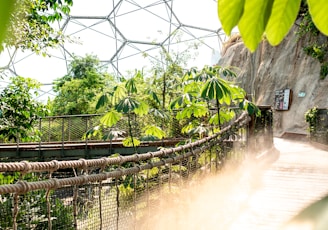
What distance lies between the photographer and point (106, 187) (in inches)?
114

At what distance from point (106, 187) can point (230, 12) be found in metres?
2.81

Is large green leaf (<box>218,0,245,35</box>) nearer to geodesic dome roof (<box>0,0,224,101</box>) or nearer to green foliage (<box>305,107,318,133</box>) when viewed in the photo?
green foliage (<box>305,107,318,133</box>)

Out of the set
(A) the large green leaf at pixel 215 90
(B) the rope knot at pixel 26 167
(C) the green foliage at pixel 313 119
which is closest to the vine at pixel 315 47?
(C) the green foliage at pixel 313 119

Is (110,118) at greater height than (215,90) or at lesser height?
lesser

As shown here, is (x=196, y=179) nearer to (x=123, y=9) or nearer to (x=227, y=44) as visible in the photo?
(x=227, y=44)

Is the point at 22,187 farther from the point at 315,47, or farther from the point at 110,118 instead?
the point at 315,47

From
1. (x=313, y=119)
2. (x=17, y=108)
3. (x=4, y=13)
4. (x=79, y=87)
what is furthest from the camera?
(x=79, y=87)

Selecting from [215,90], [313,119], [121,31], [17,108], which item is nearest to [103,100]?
[215,90]

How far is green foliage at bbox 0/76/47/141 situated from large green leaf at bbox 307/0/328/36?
4955 mm

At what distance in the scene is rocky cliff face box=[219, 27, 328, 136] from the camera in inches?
508

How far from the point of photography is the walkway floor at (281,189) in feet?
14.1

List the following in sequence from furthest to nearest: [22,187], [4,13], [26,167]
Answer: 1. [26,167]
2. [22,187]
3. [4,13]

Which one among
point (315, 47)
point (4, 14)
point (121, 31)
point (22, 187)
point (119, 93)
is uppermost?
point (121, 31)

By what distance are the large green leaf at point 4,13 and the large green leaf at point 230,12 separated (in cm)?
11
